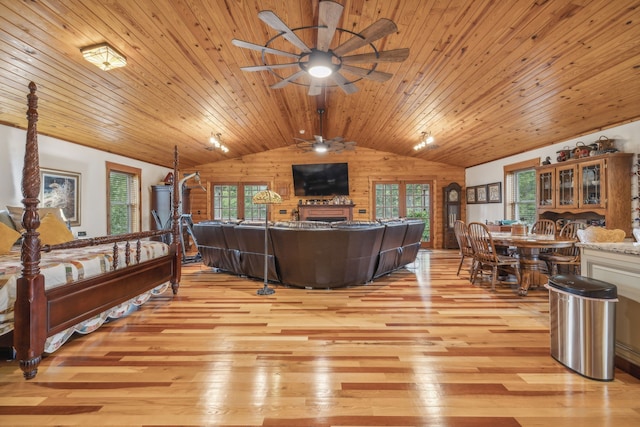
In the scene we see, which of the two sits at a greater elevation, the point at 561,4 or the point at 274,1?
the point at 274,1

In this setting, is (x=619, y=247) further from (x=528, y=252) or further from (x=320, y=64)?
(x=320, y=64)

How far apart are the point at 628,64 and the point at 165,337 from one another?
202 inches

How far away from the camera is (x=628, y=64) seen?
3.01 metres

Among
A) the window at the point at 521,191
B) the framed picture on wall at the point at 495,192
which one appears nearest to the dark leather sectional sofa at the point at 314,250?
the window at the point at 521,191

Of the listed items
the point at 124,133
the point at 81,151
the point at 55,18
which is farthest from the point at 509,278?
the point at 81,151

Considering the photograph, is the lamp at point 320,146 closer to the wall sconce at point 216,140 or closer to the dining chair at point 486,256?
the wall sconce at point 216,140

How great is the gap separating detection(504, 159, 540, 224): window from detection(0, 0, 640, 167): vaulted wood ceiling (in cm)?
70

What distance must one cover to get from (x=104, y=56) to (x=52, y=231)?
2013 mm

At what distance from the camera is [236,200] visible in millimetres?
8812

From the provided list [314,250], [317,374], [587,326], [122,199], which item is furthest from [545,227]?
[122,199]

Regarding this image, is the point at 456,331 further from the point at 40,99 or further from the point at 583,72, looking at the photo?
the point at 40,99

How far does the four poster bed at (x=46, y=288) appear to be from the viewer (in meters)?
1.92

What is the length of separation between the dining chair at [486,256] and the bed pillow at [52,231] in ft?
16.9

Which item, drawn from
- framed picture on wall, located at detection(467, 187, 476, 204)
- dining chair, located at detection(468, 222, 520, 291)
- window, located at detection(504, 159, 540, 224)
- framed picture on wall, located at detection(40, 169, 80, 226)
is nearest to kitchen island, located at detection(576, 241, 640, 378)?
dining chair, located at detection(468, 222, 520, 291)
